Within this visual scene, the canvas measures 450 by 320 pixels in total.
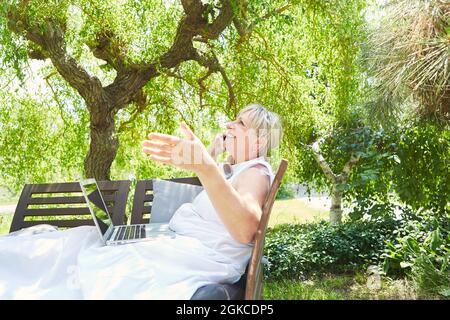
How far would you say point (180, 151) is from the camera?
3.59 feet

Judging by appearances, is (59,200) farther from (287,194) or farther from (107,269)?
(287,194)

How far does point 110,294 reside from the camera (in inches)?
47.4

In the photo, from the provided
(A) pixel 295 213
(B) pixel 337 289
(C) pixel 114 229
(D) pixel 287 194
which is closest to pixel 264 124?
(C) pixel 114 229

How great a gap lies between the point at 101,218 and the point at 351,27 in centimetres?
250

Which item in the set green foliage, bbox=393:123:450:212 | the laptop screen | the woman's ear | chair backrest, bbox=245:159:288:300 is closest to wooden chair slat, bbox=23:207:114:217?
the laptop screen

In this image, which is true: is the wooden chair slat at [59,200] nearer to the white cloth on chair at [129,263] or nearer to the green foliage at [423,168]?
the white cloth on chair at [129,263]

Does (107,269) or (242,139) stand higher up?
(242,139)

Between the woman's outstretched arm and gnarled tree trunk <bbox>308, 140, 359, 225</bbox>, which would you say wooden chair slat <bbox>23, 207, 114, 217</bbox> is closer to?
the woman's outstretched arm

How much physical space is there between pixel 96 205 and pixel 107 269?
0.72m

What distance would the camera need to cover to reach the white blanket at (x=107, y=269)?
123 centimetres

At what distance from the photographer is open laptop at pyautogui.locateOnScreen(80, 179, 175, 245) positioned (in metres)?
1.60

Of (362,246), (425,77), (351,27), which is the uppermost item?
(351,27)
